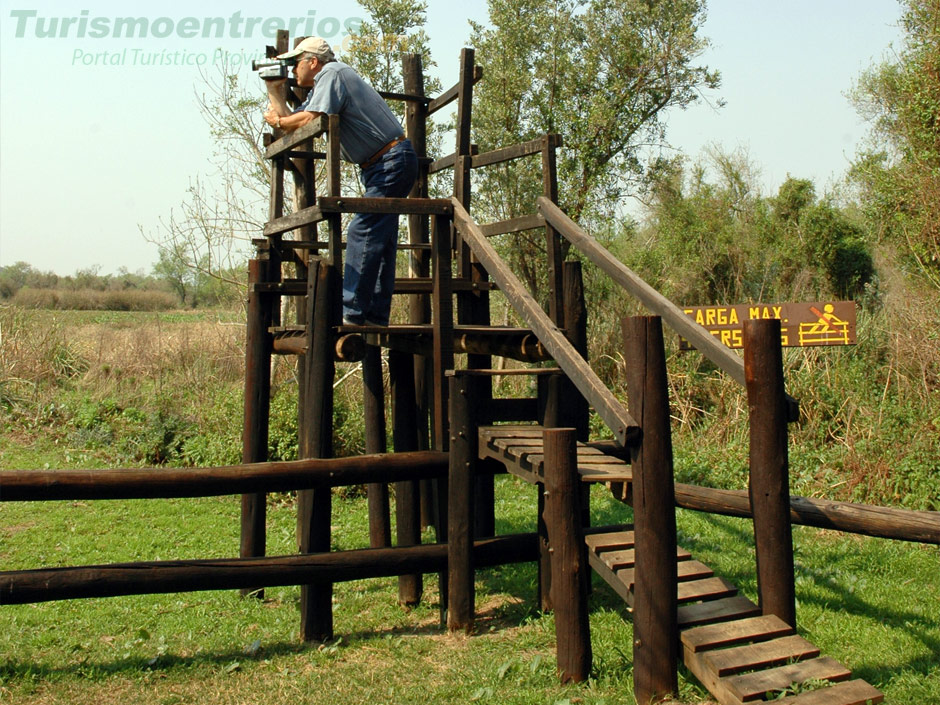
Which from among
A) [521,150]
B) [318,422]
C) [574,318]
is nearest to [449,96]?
[521,150]

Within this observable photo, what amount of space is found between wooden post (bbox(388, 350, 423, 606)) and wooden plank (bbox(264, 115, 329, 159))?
5.66 feet

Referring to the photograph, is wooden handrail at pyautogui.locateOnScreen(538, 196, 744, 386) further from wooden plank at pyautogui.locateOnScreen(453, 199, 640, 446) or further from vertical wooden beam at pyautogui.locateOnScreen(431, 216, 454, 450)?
vertical wooden beam at pyautogui.locateOnScreen(431, 216, 454, 450)

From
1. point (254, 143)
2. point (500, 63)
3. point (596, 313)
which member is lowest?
point (596, 313)

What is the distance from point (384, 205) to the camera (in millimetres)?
5949

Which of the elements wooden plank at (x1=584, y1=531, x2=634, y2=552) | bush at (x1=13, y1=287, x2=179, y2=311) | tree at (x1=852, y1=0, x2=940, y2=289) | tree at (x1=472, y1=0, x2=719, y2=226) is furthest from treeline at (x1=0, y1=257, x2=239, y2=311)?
wooden plank at (x1=584, y1=531, x2=634, y2=552)

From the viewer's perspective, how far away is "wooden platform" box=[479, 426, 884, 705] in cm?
383

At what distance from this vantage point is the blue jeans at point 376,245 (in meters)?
6.14

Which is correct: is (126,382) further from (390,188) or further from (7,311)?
(390,188)

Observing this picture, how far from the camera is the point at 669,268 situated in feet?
57.1

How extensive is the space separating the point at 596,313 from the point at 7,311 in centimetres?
964

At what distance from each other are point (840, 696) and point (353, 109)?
450 cm

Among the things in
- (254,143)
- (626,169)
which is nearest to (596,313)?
(626,169)

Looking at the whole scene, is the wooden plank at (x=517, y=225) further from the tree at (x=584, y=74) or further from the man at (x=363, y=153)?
the tree at (x=584, y=74)

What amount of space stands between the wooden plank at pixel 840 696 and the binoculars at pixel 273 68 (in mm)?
4963
